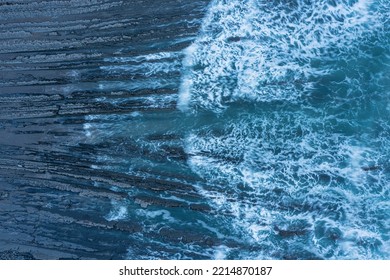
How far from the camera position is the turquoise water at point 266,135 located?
5234 mm

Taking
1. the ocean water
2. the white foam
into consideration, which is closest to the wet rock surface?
the ocean water

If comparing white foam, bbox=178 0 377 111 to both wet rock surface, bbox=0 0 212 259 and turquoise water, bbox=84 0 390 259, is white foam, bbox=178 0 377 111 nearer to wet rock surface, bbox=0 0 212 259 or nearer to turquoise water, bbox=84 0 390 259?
turquoise water, bbox=84 0 390 259

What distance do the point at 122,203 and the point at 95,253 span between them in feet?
2.52

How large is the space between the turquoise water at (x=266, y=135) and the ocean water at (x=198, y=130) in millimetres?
18

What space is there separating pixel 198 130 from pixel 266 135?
994 millimetres

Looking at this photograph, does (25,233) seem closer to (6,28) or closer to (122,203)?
(122,203)

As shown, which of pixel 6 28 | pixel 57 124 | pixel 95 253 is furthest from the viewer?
pixel 6 28

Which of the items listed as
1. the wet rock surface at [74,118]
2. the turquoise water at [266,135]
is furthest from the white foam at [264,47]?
the wet rock surface at [74,118]

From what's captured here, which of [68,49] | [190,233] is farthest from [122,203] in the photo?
[68,49]

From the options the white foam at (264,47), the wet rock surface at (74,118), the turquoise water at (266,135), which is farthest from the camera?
the white foam at (264,47)

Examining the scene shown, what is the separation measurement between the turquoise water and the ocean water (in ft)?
0.06

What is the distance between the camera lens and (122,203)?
17.8 ft

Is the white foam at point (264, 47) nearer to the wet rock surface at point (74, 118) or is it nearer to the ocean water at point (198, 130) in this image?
the ocean water at point (198, 130)

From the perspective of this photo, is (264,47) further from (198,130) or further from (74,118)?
(74,118)
